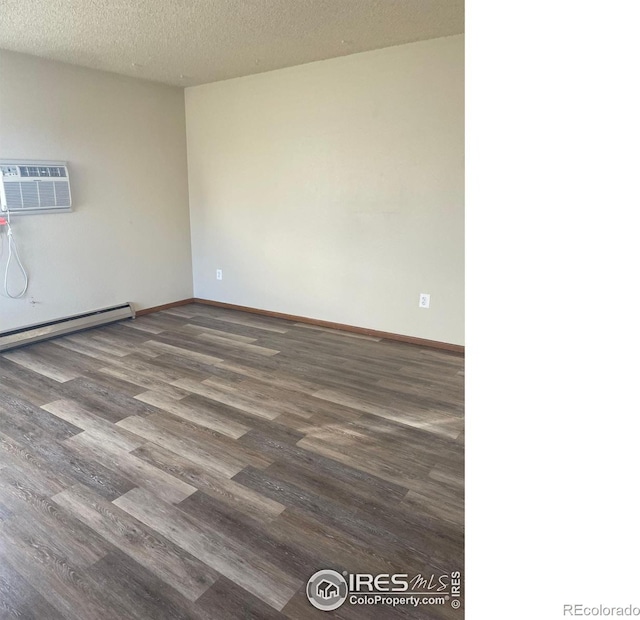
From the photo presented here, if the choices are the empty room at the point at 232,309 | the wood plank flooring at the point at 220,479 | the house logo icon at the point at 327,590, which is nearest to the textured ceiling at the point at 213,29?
the empty room at the point at 232,309

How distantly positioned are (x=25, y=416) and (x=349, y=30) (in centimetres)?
321

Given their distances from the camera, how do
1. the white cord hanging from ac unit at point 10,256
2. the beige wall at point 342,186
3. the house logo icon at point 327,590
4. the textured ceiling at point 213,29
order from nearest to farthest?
1. the house logo icon at point 327,590
2. the textured ceiling at point 213,29
3. the beige wall at point 342,186
4. the white cord hanging from ac unit at point 10,256

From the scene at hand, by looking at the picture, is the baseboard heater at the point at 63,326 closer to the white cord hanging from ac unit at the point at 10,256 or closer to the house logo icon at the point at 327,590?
the white cord hanging from ac unit at the point at 10,256

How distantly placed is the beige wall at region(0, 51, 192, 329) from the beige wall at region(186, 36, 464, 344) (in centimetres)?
35

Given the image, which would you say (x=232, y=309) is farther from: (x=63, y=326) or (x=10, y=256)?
(x=10, y=256)

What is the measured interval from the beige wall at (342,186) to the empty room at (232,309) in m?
0.02

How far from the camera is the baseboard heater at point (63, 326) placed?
147 inches

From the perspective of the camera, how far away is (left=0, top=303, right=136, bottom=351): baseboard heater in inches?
147

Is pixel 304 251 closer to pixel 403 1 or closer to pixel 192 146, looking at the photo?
pixel 192 146

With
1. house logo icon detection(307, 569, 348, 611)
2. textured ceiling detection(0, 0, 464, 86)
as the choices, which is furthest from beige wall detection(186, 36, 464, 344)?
house logo icon detection(307, 569, 348, 611)

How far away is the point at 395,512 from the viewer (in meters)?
1.86

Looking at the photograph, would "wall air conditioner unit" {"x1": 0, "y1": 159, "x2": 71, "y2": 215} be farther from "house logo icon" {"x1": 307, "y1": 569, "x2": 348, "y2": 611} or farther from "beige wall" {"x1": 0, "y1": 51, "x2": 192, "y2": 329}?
"house logo icon" {"x1": 307, "y1": 569, "x2": 348, "y2": 611}

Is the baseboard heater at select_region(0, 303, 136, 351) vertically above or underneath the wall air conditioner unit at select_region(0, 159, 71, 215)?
underneath
